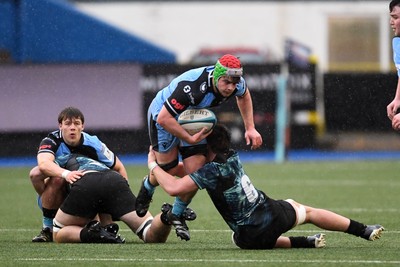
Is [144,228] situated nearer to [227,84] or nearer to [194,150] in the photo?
[194,150]

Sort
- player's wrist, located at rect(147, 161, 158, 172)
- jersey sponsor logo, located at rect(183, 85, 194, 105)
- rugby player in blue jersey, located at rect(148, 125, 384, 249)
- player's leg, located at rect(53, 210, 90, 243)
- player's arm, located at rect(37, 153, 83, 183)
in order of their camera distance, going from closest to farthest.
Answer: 1. rugby player in blue jersey, located at rect(148, 125, 384, 249)
2. jersey sponsor logo, located at rect(183, 85, 194, 105)
3. player's wrist, located at rect(147, 161, 158, 172)
4. player's arm, located at rect(37, 153, 83, 183)
5. player's leg, located at rect(53, 210, 90, 243)

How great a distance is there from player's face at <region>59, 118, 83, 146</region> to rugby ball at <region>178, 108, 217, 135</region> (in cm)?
106

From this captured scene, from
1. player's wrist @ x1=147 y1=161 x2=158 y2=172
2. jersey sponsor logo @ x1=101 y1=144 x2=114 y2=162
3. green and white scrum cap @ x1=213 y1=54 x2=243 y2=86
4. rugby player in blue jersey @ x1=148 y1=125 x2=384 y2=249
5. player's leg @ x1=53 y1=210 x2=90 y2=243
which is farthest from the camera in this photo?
jersey sponsor logo @ x1=101 y1=144 x2=114 y2=162

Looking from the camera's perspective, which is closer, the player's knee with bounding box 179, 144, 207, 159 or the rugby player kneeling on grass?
the player's knee with bounding box 179, 144, 207, 159

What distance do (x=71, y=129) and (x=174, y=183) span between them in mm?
1356

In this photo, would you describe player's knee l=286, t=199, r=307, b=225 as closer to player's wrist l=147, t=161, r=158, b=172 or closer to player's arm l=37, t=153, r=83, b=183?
player's wrist l=147, t=161, r=158, b=172

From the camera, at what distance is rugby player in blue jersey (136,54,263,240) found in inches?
348

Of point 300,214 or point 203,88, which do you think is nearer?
point 300,214

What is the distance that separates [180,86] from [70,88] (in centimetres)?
1235

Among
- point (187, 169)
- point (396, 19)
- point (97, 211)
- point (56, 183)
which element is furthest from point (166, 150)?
point (396, 19)

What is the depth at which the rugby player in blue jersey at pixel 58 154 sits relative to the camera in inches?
377

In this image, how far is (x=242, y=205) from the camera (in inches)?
339

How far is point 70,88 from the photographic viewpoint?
21.1 m

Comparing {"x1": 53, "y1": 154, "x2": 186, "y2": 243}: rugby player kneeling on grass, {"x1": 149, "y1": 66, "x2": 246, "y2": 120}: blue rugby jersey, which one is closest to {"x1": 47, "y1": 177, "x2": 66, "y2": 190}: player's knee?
{"x1": 53, "y1": 154, "x2": 186, "y2": 243}: rugby player kneeling on grass
